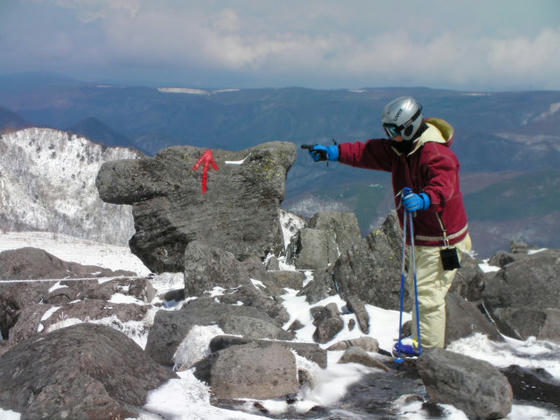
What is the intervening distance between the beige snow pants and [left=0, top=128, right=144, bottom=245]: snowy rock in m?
75.1

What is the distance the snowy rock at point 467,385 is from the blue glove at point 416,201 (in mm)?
2007

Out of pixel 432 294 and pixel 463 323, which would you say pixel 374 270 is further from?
pixel 432 294

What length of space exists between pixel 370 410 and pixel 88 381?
309cm

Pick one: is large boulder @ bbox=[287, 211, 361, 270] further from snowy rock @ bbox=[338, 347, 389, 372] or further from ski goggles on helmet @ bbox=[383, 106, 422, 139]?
ski goggles on helmet @ bbox=[383, 106, 422, 139]

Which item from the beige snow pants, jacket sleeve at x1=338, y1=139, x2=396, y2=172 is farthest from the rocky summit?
jacket sleeve at x1=338, y1=139, x2=396, y2=172

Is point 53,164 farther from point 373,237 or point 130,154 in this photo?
point 373,237

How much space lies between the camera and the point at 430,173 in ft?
23.5

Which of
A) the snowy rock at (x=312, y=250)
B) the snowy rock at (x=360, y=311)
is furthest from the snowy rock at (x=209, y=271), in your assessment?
the snowy rock at (x=312, y=250)

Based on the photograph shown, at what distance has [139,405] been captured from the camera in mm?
4836

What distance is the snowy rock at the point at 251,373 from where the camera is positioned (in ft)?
19.0

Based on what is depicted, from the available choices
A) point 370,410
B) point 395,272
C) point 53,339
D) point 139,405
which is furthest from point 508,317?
point 53,339

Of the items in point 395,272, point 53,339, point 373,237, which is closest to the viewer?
point 53,339

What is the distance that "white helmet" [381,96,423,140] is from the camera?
283 inches

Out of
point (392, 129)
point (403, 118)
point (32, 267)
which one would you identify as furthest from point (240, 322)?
point (32, 267)
